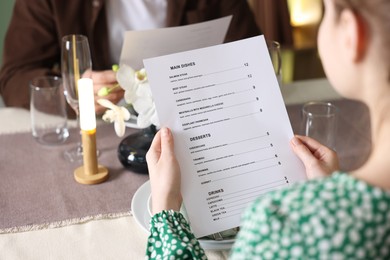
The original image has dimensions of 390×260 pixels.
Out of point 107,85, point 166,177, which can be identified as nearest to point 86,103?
point 107,85

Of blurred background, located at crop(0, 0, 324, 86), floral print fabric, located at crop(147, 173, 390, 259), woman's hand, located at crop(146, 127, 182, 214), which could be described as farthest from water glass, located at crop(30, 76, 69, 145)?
blurred background, located at crop(0, 0, 324, 86)

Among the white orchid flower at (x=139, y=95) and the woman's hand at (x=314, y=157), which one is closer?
the woman's hand at (x=314, y=157)

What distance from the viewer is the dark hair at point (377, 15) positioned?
2.28 ft

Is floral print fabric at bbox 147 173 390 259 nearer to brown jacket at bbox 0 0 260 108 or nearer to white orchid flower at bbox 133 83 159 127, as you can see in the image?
white orchid flower at bbox 133 83 159 127

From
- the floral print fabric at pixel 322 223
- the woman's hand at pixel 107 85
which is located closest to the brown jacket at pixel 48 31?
the woman's hand at pixel 107 85

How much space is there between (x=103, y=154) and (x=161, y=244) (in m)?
0.50

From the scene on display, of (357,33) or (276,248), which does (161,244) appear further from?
(357,33)

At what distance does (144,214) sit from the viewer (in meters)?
1.10

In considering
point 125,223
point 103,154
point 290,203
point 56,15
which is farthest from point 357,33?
point 56,15

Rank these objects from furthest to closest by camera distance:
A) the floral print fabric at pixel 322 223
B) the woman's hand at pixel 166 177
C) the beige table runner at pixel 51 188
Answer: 1. the beige table runner at pixel 51 188
2. the woman's hand at pixel 166 177
3. the floral print fabric at pixel 322 223

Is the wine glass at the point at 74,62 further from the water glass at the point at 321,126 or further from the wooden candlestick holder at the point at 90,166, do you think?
the water glass at the point at 321,126

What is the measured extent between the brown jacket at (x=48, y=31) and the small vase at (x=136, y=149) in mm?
491

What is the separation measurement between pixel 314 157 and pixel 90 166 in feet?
1.58

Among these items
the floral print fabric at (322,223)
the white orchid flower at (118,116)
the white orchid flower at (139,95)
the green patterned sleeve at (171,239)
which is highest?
the floral print fabric at (322,223)
